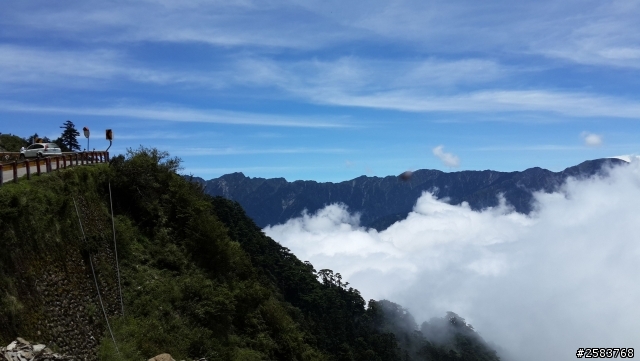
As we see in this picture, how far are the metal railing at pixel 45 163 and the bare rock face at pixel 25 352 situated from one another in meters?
5.94

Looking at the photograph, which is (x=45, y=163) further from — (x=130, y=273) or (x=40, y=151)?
(x=40, y=151)

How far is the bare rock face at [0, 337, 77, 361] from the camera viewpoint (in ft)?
33.5

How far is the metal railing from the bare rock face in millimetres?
5939

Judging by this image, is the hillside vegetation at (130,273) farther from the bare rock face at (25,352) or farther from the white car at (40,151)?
the white car at (40,151)

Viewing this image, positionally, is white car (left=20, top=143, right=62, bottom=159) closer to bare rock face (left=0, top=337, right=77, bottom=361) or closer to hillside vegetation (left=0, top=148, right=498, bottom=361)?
hillside vegetation (left=0, top=148, right=498, bottom=361)

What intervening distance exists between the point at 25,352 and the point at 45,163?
1122 centimetres

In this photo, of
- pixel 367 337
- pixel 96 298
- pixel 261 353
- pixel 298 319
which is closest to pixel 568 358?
pixel 367 337

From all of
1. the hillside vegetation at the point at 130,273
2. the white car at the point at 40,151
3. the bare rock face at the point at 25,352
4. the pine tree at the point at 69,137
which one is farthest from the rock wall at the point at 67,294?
the pine tree at the point at 69,137

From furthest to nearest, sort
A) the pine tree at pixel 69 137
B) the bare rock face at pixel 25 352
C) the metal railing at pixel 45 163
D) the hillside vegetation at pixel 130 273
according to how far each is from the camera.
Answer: the pine tree at pixel 69 137
the metal railing at pixel 45 163
the hillside vegetation at pixel 130 273
the bare rock face at pixel 25 352

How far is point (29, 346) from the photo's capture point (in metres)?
10.9

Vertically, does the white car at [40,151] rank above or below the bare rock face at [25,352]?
above

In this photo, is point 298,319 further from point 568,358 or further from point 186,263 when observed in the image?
point 568,358

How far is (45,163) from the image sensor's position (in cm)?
1970

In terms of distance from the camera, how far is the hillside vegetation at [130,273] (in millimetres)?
13391
